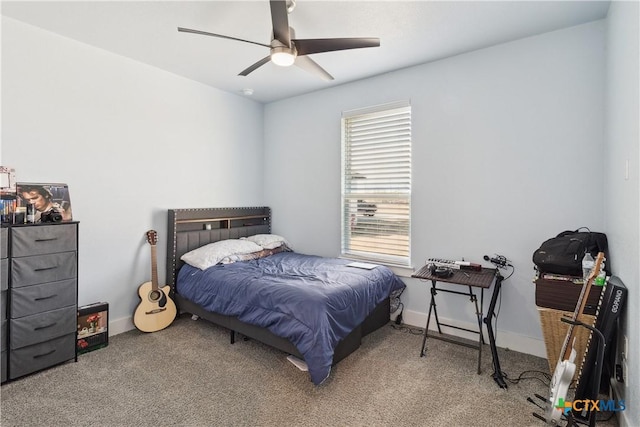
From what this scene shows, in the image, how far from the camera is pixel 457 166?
10.5 ft

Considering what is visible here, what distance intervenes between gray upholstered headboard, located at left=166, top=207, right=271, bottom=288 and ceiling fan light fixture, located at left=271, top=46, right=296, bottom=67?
2.17 metres

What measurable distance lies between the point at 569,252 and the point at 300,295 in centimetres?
194

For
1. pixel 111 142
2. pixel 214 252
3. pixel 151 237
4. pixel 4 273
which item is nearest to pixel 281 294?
pixel 214 252

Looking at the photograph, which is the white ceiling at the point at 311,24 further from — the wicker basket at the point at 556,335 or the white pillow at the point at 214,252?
the wicker basket at the point at 556,335

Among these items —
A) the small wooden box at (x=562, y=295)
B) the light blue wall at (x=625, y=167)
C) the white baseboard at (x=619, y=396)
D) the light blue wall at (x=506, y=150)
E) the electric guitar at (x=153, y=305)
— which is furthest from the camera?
the electric guitar at (x=153, y=305)

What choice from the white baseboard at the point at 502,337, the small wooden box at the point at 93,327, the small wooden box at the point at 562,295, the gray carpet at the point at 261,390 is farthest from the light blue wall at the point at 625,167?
the small wooden box at the point at 93,327

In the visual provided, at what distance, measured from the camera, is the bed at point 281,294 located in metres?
2.37

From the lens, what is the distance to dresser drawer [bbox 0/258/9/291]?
2258 mm

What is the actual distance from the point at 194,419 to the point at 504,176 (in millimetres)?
3084

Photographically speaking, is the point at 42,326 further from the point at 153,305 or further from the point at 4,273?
the point at 153,305

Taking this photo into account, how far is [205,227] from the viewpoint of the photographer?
397cm

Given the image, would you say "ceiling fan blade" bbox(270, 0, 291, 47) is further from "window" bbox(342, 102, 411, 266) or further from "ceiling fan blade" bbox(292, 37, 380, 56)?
"window" bbox(342, 102, 411, 266)

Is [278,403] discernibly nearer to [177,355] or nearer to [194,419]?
[194,419]

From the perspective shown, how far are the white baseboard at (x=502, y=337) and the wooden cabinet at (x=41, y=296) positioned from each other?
10.4 ft
